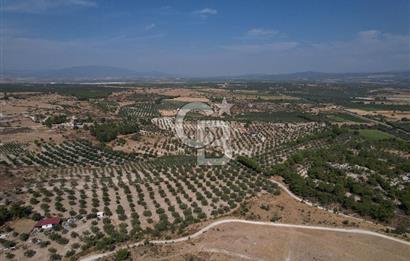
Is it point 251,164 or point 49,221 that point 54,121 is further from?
point 49,221

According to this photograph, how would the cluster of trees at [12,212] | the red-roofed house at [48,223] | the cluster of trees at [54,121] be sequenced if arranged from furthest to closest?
the cluster of trees at [54,121]
the cluster of trees at [12,212]
the red-roofed house at [48,223]

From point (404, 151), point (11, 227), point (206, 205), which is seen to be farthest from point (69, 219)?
point (404, 151)

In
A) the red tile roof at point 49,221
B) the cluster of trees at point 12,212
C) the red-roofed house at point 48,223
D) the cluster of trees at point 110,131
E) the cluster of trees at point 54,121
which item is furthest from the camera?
the cluster of trees at point 54,121

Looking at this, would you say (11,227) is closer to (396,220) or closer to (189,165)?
(189,165)

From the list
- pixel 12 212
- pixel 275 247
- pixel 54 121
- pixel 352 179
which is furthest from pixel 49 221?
pixel 54 121
